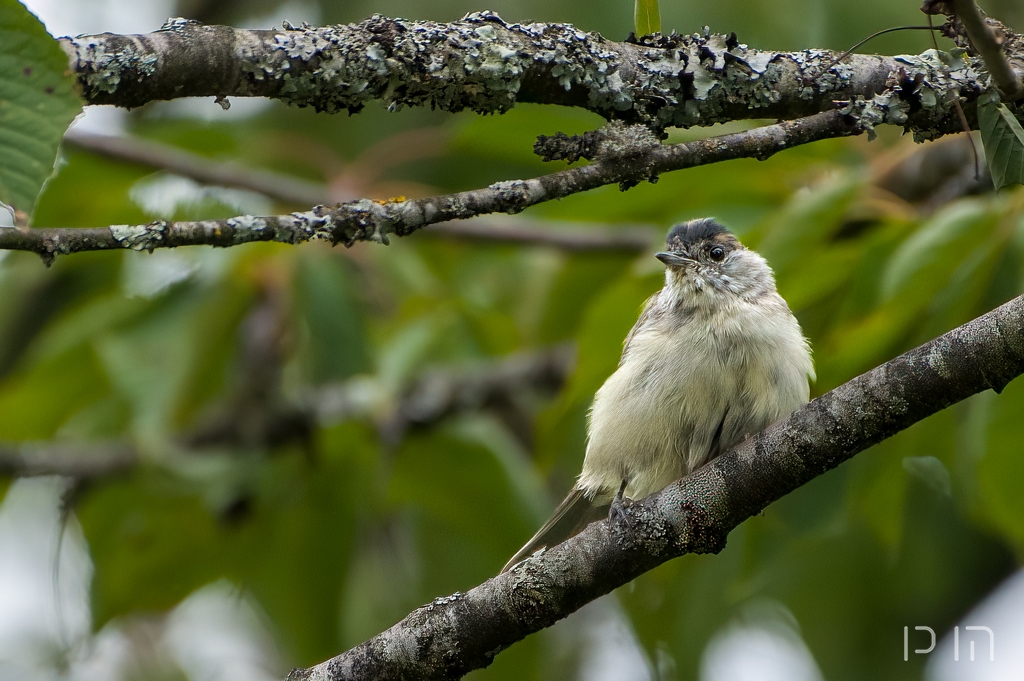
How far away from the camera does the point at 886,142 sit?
5184 mm

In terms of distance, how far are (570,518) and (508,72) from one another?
217 centimetres

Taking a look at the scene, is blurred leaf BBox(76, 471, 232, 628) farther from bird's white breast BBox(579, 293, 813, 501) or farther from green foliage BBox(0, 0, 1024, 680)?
bird's white breast BBox(579, 293, 813, 501)

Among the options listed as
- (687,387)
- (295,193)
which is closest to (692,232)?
(687,387)

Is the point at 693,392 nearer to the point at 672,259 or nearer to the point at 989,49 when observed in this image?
the point at 672,259

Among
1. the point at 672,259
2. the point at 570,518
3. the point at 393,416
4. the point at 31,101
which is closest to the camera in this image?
the point at 31,101

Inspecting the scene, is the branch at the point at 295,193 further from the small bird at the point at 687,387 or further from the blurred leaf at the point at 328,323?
the small bird at the point at 687,387

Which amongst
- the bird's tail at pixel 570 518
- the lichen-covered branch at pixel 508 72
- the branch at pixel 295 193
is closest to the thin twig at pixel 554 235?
the branch at pixel 295 193

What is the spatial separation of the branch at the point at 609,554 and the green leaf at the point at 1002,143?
541mm

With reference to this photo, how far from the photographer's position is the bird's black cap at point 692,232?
4.16 m

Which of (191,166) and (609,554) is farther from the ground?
(191,166)

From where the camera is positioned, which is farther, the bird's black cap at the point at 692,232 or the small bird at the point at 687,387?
the bird's black cap at the point at 692,232

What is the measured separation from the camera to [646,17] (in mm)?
2311

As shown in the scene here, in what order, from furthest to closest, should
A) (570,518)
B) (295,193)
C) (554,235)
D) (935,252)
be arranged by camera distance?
(554,235), (295,193), (570,518), (935,252)

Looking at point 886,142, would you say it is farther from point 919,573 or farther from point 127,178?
point 127,178
